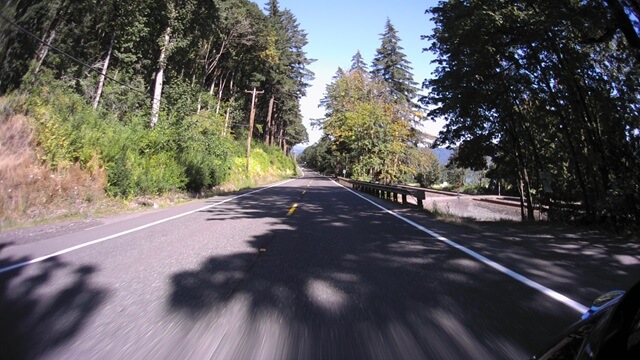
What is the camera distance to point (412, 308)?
421cm

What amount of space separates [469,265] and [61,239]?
772cm

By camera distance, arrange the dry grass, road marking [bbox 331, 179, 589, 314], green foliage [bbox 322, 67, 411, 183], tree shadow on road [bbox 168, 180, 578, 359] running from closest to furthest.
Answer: tree shadow on road [bbox 168, 180, 578, 359]
road marking [bbox 331, 179, 589, 314]
the dry grass
green foliage [bbox 322, 67, 411, 183]

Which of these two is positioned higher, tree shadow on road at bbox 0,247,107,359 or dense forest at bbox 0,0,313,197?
dense forest at bbox 0,0,313,197

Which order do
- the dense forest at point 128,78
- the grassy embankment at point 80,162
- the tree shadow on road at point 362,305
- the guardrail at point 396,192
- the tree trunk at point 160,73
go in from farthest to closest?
the tree trunk at point 160,73, the guardrail at point 396,192, the dense forest at point 128,78, the grassy embankment at point 80,162, the tree shadow on road at point 362,305

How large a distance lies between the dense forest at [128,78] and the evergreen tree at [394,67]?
1857cm

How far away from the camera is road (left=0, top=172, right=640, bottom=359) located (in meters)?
3.32

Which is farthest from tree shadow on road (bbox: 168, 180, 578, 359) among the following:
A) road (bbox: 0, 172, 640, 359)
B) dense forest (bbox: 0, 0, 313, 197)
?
dense forest (bbox: 0, 0, 313, 197)

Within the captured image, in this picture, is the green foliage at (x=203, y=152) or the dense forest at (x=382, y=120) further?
the dense forest at (x=382, y=120)

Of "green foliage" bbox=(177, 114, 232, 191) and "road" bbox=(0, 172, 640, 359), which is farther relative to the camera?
"green foliage" bbox=(177, 114, 232, 191)

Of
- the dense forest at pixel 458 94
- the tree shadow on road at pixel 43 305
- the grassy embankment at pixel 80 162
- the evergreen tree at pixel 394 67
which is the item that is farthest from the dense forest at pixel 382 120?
the tree shadow on road at pixel 43 305

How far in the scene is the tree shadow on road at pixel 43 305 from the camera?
10.9 feet

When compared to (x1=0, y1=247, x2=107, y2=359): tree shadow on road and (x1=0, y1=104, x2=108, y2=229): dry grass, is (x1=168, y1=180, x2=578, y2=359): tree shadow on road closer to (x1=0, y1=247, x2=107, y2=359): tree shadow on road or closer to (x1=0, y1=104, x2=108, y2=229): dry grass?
(x1=0, y1=247, x2=107, y2=359): tree shadow on road

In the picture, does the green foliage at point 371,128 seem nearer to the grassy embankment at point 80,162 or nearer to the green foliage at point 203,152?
the green foliage at point 203,152

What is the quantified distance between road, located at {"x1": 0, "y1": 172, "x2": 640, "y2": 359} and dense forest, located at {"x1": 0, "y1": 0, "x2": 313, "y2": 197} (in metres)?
8.19
